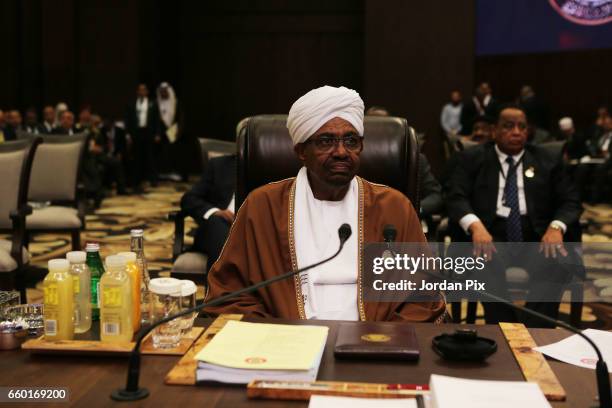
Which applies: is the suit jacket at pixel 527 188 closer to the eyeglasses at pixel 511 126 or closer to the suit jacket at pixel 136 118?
the eyeglasses at pixel 511 126

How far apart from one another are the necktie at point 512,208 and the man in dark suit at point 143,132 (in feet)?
27.7

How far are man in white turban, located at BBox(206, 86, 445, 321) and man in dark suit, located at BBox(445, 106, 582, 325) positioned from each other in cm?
138

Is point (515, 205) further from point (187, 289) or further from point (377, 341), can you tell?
point (187, 289)

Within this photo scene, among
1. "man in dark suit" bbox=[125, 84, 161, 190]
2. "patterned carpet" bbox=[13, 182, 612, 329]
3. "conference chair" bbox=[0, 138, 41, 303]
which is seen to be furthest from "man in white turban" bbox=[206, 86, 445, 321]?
"man in dark suit" bbox=[125, 84, 161, 190]

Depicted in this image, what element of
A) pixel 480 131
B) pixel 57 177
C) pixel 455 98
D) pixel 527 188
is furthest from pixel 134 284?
pixel 455 98

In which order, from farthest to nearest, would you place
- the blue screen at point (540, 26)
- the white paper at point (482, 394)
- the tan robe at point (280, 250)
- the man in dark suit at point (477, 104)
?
the man in dark suit at point (477, 104), the blue screen at point (540, 26), the tan robe at point (280, 250), the white paper at point (482, 394)

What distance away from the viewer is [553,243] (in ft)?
12.2

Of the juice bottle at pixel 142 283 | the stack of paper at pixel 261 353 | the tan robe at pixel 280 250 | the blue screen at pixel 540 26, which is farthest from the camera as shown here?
the blue screen at pixel 540 26

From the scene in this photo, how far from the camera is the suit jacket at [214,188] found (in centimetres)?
412

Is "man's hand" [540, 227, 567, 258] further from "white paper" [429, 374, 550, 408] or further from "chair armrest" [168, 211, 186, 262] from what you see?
"white paper" [429, 374, 550, 408]

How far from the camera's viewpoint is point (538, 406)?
1.40 metres

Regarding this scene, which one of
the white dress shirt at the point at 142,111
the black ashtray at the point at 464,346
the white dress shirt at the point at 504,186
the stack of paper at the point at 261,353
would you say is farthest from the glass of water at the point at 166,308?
the white dress shirt at the point at 142,111

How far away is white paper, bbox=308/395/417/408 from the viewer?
4.71ft

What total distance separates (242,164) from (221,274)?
50 centimetres
